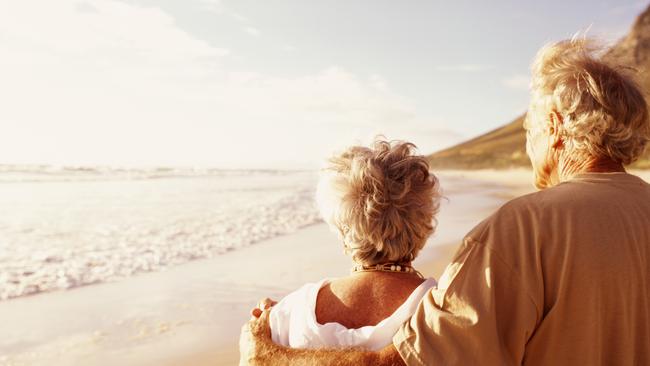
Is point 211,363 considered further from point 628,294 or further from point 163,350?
point 628,294

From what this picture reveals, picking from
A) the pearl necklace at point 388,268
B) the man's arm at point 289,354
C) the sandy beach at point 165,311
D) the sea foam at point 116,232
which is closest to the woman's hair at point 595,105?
the pearl necklace at point 388,268

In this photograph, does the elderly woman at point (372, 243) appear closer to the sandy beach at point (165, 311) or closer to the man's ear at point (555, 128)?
the man's ear at point (555, 128)

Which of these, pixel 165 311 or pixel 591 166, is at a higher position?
pixel 591 166

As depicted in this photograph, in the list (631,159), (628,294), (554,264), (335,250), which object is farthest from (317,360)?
(335,250)

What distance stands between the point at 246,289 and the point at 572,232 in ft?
14.8

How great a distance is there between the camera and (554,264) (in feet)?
5.19

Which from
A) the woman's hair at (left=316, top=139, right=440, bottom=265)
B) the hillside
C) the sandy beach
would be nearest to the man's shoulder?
the woman's hair at (left=316, top=139, right=440, bottom=265)

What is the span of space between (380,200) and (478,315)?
57 centimetres

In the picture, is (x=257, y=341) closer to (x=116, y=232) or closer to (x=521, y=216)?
(x=521, y=216)

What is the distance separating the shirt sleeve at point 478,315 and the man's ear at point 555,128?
458 mm

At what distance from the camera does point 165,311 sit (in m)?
5.00

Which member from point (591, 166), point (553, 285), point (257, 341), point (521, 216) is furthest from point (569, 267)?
point (257, 341)

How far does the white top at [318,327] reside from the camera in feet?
6.40

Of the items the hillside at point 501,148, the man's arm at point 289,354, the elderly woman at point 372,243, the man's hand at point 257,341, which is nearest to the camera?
the man's arm at point 289,354
